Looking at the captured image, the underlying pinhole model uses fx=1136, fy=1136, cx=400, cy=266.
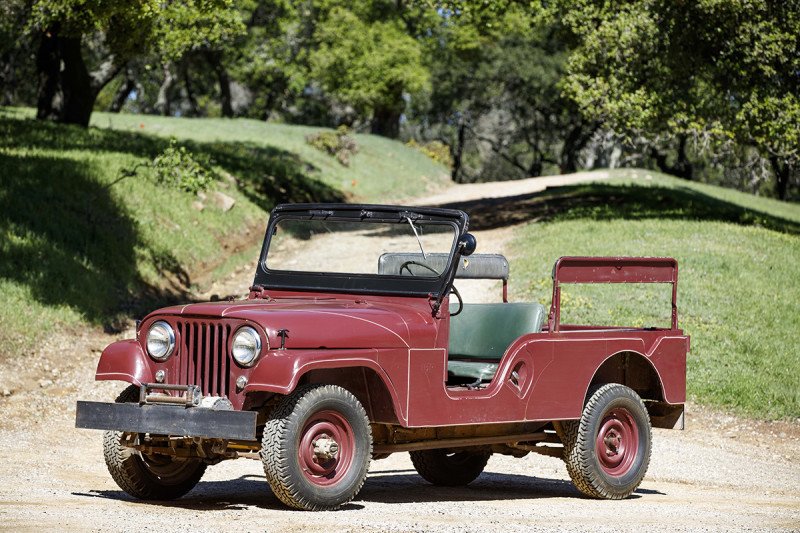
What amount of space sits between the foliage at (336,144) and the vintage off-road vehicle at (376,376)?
30.0 metres

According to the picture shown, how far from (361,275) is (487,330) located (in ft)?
4.53


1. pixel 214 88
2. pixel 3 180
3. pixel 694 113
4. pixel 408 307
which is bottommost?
pixel 408 307

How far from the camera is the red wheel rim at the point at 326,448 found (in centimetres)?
688

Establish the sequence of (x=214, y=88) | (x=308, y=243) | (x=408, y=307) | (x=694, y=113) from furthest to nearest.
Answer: (x=214, y=88) < (x=694, y=113) < (x=308, y=243) < (x=408, y=307)

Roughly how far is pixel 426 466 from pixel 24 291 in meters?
7.68

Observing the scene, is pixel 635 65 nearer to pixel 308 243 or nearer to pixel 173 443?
pixel 308 243

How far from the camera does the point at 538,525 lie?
686 cm

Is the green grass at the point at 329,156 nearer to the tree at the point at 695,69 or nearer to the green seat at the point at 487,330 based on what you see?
the tree at the point at 695,69

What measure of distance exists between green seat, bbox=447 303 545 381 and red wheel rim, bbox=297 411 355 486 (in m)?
1.69

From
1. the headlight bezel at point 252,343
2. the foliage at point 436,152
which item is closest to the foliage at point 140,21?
the headlight bezel at point 252,343

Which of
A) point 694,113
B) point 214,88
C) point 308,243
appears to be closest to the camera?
point 308,243

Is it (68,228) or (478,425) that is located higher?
(68,228)

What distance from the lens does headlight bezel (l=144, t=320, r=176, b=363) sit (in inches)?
284

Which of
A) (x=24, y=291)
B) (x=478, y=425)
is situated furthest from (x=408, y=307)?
(x=24, y=291)
